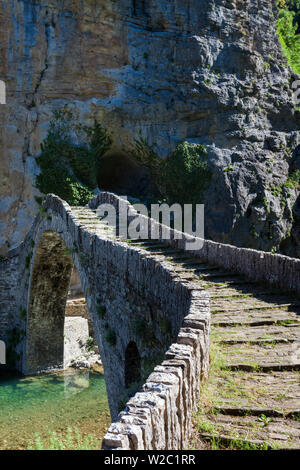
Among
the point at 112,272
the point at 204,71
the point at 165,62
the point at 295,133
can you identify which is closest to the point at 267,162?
the point at 295,133

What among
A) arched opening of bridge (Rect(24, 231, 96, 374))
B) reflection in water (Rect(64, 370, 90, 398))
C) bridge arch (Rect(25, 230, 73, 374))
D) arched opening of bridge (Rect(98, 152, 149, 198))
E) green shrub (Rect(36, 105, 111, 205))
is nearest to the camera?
reflection in water (Rect(64, 370, 90, 398))

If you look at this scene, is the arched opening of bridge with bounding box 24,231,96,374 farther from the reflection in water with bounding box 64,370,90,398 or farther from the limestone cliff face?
Result: the limestone cliff face

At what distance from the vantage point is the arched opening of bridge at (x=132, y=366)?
7.89m

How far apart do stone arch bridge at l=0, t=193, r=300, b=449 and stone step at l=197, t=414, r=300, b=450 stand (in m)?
0.19

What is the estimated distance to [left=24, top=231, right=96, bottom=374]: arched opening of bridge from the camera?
56.0 feet

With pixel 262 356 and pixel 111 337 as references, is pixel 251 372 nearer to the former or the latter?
pixel 262 356

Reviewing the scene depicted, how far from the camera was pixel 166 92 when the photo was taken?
80.0 feet

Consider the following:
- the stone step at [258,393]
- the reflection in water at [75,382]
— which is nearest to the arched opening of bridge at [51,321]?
the reflection in water at [75,382]

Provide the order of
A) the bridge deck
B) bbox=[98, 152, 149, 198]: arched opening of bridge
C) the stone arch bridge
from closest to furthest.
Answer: the stone arch bridge
the bridge deck
bbox=[98, 152, 149, 198]: arched opening of bridge

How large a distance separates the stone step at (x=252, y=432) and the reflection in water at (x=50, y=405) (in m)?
9.48

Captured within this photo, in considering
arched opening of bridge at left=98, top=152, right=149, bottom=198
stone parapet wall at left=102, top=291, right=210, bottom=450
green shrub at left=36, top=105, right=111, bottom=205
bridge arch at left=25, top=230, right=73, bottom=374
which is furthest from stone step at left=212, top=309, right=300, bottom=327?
arched opening of bridge at left=98, top=152, right=149, bottom=198

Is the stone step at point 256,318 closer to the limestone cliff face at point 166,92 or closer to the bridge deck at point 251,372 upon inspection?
the bridge deck at point 251,372

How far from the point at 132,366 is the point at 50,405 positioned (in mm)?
7317

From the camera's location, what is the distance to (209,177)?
23734 millimetres
